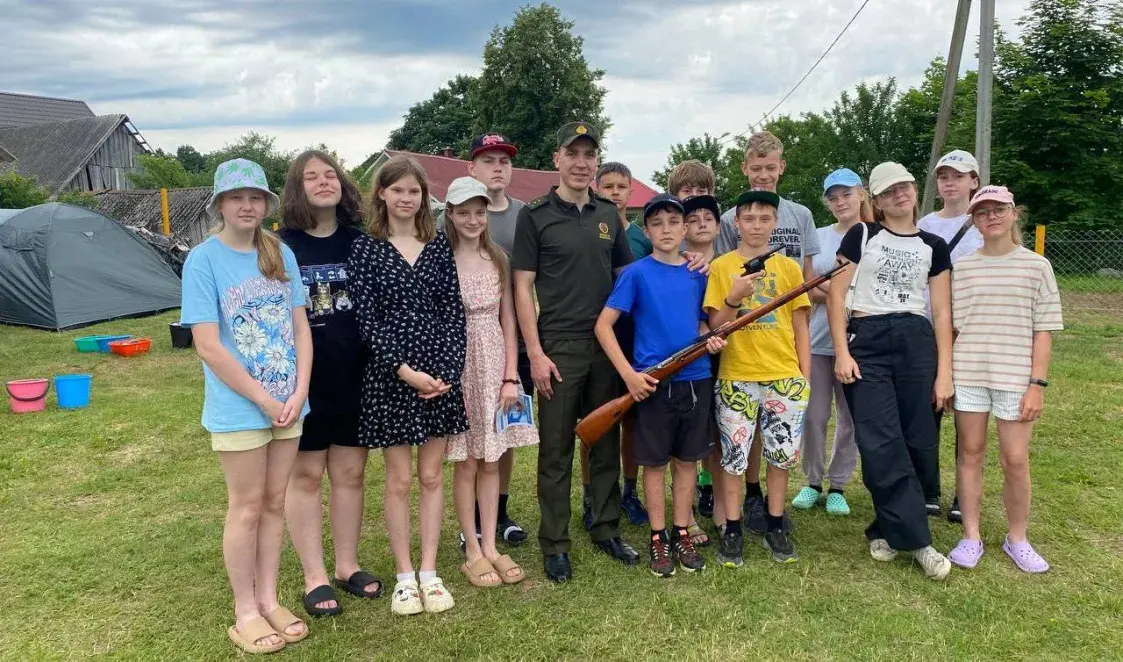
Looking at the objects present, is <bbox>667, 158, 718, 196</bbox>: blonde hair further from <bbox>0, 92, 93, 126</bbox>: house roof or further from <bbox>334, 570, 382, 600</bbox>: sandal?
<bbox>0, 92, 93, 126</bbox>: house roof

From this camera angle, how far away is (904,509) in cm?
354

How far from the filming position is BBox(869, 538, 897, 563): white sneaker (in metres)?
3.69

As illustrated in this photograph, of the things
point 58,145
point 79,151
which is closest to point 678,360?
point 79,151

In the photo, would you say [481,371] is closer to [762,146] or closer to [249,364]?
[249,364]

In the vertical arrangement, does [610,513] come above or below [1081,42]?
below

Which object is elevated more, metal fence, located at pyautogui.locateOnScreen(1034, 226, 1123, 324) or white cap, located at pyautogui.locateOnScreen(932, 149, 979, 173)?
white cap, located at pyautogui.locateOnScreen(932, 149, 979, 173)

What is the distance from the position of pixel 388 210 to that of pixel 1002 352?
2992 mm

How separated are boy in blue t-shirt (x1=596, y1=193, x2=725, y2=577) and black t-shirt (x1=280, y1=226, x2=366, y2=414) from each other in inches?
45.3

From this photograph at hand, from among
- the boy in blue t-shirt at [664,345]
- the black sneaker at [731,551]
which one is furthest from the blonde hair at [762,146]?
the black sneaker at [731,551]

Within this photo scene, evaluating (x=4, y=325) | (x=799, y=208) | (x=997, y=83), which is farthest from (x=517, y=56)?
(x=799, y=208)

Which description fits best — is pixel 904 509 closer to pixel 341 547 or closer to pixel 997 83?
pixel 341 547

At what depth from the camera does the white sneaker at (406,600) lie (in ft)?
10.7

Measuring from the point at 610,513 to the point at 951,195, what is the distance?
2.57 meters

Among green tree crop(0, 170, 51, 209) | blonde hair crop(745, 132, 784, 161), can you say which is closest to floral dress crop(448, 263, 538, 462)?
blonde hair crop(745, 132, 784, 161)
